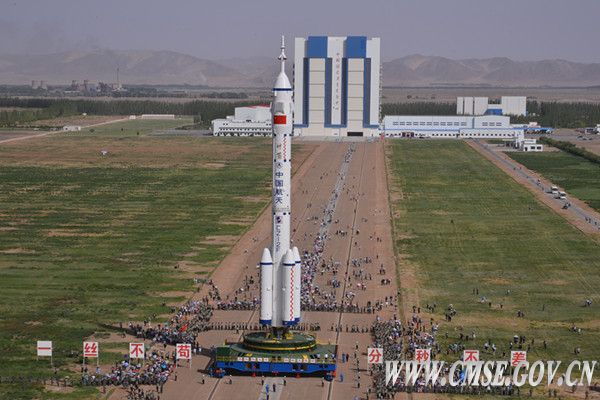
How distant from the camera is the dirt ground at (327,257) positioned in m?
53.8

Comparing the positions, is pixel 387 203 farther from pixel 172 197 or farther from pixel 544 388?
pixel 544 388

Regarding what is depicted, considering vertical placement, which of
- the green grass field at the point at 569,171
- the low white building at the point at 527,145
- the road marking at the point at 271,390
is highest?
the low white building at the point at 527,145

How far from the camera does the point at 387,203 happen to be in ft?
383

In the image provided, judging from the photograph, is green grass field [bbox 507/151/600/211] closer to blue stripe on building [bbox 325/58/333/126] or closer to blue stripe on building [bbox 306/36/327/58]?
→ blue stripe on building [bbox 325/58/333/126]

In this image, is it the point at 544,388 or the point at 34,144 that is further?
the point at 34,144

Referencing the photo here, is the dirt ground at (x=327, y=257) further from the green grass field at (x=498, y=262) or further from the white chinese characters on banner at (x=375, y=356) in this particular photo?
the green grass field at (x=498, y=262)

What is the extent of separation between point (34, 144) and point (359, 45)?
55.2m

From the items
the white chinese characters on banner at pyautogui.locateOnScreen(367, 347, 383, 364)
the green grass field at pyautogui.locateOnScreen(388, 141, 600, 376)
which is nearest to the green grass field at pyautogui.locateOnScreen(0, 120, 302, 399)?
the white chinese characters on banner at pyautogui.locateOnScreen(367, 347, 383, 364)

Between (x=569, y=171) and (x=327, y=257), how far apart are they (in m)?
68.9

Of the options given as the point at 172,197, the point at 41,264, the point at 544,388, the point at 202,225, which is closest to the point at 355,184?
the point at 172,197

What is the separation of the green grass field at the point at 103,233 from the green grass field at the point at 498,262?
15.2 meters

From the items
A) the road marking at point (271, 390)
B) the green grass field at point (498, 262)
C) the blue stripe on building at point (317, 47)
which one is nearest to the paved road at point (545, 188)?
the green grass field at point (498, 262)

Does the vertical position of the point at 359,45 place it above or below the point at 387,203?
above

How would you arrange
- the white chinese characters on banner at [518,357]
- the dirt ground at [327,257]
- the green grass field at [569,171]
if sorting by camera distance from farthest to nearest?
the green grass field at [569,171], the white chinese characters on banner at [518,357], the dirt ground at [327,257]
